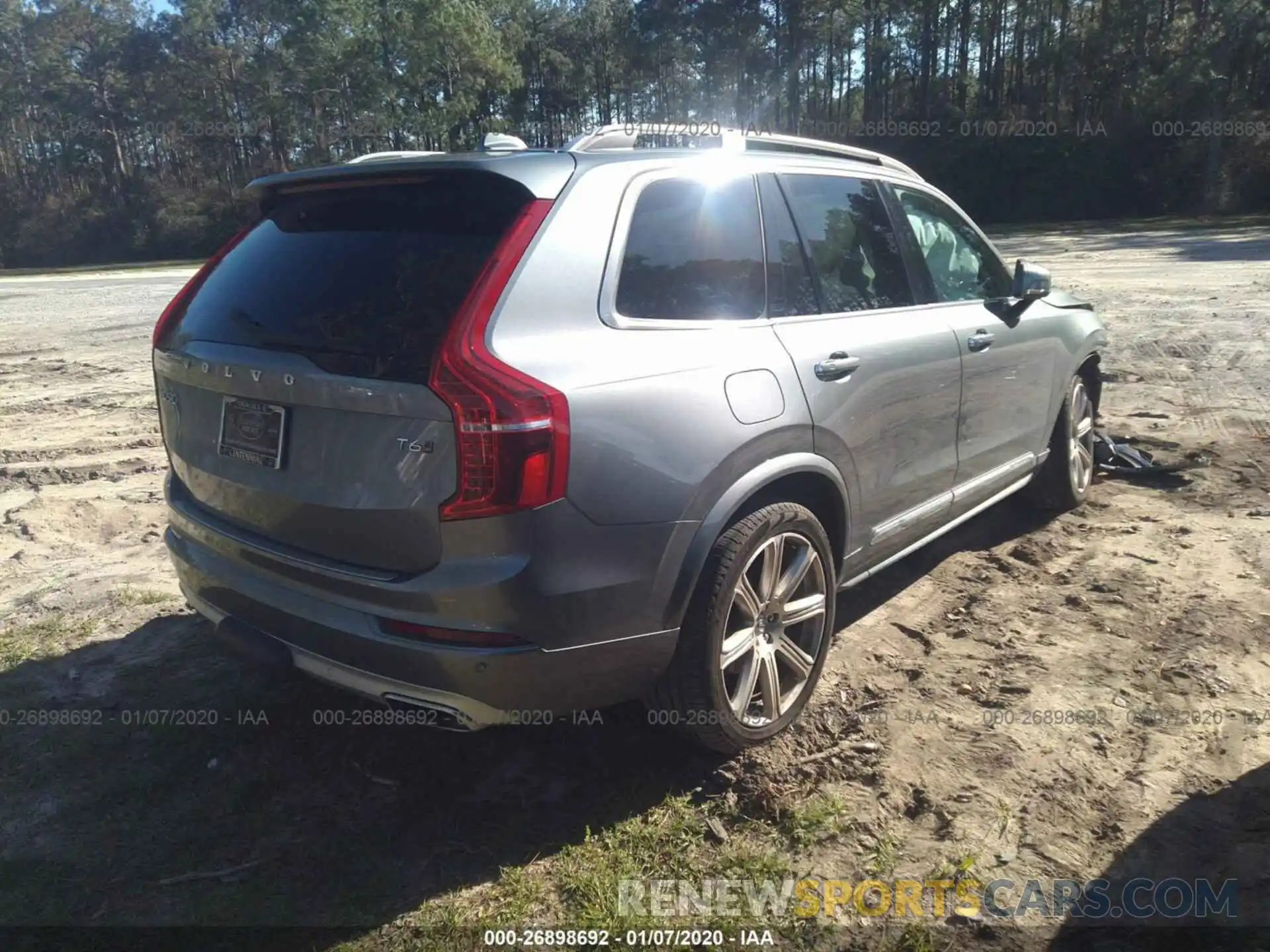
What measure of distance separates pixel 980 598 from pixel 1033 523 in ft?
3.89

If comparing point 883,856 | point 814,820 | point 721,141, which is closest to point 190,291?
point 721,141

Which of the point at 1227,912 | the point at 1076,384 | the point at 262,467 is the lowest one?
the point at 1227,912

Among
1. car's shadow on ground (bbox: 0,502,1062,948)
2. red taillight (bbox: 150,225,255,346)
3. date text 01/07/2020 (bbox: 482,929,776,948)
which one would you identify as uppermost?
red taillight (bbox: 150,225,255,346)

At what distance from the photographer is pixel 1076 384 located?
5.41m

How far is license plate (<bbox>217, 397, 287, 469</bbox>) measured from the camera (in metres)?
2.83

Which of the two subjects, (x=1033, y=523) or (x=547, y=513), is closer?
(x=547, y=513)

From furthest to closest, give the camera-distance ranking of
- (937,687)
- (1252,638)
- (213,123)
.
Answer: (213,123)
(1252,638)
(937,687)

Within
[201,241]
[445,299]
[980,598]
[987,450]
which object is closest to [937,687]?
[980,598]

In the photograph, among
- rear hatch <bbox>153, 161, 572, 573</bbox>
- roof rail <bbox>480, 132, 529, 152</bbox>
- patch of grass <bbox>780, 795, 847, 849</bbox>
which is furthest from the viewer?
roof rail <bbox>480, 132, 529, 152</bbox>

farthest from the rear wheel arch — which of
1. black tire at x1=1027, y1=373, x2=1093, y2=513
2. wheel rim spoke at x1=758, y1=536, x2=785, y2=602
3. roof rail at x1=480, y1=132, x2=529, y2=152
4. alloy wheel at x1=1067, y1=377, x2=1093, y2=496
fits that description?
alloy wheel at x1=1067, y1=377, x2=1093, y2=496

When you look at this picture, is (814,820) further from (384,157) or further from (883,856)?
(384,157)

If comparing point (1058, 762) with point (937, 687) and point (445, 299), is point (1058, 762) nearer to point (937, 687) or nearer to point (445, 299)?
point (937, 687)

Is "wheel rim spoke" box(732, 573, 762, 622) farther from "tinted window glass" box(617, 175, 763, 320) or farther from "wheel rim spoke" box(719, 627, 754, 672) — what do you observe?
"tinted window glass" box(617, 175, 763, 320)

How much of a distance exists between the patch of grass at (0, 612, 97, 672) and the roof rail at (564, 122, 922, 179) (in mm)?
3049
